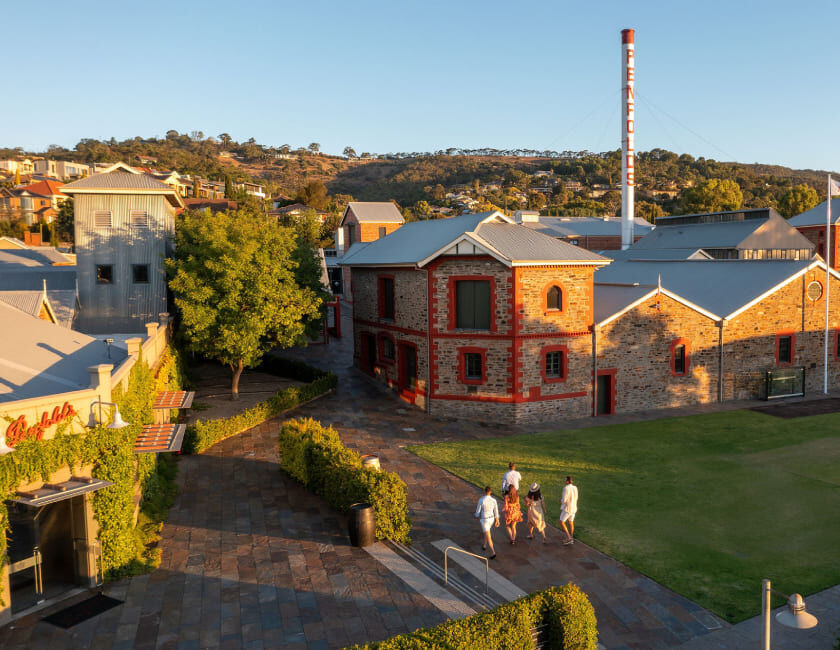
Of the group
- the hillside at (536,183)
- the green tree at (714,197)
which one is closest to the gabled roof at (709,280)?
the green tree at (714,197)

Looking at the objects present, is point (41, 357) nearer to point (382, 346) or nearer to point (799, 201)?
point (382, 346)

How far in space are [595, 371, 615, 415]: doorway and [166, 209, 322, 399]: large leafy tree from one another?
14487 millimetres

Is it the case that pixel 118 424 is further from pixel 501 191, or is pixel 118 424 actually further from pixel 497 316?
pixel 501 191

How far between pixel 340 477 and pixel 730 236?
5124 centimetres

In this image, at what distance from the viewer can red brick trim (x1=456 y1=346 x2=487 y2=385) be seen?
29.3m

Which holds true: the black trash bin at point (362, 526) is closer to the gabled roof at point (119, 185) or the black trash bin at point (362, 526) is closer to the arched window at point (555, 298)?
the arched window at point (555, 298)

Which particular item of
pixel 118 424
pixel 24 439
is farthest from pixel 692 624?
pixel 24 439

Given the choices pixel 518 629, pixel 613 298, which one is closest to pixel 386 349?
pixel 613 298

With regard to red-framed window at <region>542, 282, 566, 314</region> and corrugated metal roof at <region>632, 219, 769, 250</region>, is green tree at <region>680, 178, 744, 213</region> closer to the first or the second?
corrugated metal roof at <region>632, 219, 769, 250</region>

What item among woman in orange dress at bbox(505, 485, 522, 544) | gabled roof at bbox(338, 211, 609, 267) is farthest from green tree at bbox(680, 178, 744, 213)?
woman in orange dress at bbox(505, 485, 522, 544)

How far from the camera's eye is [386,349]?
3550 cm

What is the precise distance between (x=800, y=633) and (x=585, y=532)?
573 cm

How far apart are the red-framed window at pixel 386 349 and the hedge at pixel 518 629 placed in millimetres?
23904

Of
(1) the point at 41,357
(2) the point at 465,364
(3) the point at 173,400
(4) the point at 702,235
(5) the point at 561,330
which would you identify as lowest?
(2) the point at 465,364
